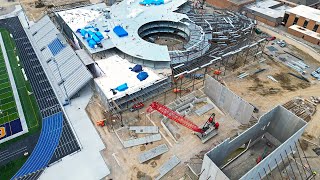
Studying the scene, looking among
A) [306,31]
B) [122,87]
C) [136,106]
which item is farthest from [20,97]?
[306,31]

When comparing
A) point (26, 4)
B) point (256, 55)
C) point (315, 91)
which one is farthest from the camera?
point (26, 4)

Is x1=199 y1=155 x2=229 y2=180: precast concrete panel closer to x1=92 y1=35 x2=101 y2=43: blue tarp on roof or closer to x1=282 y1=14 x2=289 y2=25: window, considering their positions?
x1=92 y1=35 x2=101 y2=43: blue tarp on roof

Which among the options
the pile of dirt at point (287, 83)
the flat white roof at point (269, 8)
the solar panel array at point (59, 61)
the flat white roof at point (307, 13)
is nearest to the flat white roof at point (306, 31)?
the flat white roof at point (307, 13)

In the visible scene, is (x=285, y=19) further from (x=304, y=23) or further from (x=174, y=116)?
(x=174, y=116)

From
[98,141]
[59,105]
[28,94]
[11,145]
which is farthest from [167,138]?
[28,94]

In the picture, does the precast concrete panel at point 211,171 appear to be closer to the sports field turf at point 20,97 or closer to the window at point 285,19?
the sports field turf at point 20,97

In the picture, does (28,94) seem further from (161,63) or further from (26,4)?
(26,4)
